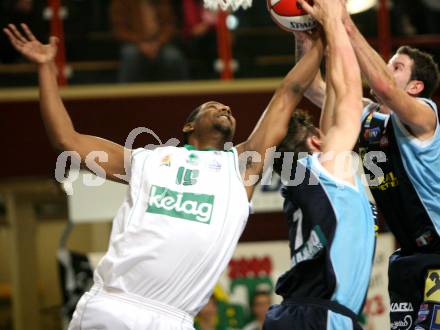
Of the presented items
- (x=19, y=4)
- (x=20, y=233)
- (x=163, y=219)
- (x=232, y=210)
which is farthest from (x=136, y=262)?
(x=20, y=233)

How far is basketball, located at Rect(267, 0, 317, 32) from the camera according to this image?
519 centimetres

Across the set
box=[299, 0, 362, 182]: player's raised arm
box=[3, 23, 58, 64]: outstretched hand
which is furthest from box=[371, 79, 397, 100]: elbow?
box=[3, 23, 58, 64]: outstretched hand

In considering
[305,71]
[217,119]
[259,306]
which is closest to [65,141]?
[217,119]

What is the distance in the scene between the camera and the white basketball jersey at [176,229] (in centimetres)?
482

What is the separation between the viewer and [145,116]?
976cm

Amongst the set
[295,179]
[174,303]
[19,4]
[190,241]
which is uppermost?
[19,4]

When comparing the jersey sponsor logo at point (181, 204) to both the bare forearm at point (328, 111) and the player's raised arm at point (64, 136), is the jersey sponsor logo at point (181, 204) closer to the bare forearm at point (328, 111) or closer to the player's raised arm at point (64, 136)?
the player's raised arm at point (64, 136)

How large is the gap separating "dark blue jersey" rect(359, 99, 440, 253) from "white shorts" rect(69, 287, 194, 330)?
150cm

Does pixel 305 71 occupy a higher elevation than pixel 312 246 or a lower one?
higher

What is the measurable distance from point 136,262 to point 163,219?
26cm

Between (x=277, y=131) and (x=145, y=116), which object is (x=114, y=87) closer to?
(x=145, y=116)

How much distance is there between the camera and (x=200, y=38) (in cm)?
1003

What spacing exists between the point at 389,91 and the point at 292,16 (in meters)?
0.69

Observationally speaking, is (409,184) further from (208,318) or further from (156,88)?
(156,88)
